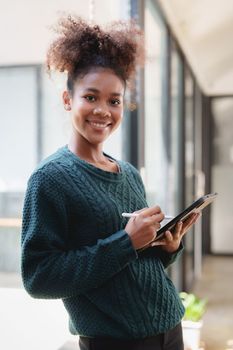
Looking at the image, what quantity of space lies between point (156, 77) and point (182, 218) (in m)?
2.05

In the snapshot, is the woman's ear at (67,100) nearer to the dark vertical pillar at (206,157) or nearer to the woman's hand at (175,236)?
the woman's hand at (175,236)

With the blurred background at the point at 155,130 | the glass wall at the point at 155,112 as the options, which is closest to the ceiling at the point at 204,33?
the blurred background at the point at 155,130

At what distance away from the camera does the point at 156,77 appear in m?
2.92

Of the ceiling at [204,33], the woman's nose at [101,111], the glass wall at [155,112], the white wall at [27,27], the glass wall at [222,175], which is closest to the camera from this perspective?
the woman's nose at [101,111]

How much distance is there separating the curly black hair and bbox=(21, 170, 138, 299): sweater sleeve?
27 cm

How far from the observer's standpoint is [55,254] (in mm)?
881

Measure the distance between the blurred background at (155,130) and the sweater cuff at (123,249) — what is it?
19.3 inches

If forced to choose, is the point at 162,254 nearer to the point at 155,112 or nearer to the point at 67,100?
the point at 67,100

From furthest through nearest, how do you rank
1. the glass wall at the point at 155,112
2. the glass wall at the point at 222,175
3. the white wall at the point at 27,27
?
the glass wall at the point at 222,175
the glass wall at the point at 155,112
the white wall at the point at 27,27

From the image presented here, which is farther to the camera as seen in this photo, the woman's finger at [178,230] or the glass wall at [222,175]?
the glass wall at [222,175]

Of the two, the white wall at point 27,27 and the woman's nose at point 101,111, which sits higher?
the white wall at point 27,27

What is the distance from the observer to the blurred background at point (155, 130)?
1.30m

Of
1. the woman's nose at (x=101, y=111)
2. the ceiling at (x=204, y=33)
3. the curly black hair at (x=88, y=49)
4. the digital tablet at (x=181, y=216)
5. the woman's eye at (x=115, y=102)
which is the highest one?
the ceiling at (x=204, y=33)

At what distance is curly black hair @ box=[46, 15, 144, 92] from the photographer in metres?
1.00
